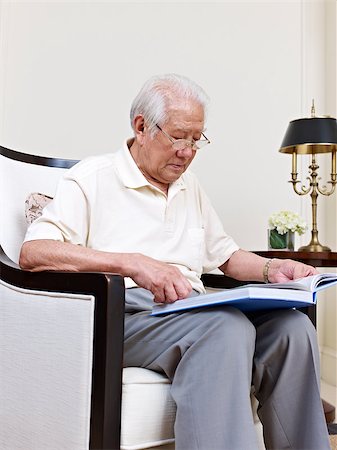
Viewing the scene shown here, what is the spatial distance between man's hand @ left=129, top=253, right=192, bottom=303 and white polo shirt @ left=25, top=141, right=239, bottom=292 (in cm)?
19

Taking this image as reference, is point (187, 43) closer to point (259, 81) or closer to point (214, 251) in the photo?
point (259, 81)

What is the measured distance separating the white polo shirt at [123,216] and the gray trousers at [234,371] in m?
0.25

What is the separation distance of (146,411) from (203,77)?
204 centimetres

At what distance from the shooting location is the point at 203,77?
303cm

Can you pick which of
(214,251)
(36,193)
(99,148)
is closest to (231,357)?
(214,251)

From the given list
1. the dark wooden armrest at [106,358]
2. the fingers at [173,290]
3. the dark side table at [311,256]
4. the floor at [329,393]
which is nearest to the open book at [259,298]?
the fingers at [173,290]

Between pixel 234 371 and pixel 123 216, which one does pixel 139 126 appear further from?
pixel 234 371

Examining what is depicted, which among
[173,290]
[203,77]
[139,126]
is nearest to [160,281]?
[173,290]

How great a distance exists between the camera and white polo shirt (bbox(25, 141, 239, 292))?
5.25 feet

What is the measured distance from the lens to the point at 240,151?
307 cm

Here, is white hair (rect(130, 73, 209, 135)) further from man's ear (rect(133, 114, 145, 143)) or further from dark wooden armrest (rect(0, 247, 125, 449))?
dark wooden armrest (rect(0, 247, 125, 449))

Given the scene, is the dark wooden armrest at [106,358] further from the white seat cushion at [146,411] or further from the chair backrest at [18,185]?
the chair backrest at [18,185]

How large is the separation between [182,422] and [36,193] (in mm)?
903

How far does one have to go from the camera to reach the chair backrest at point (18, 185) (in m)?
1.82
